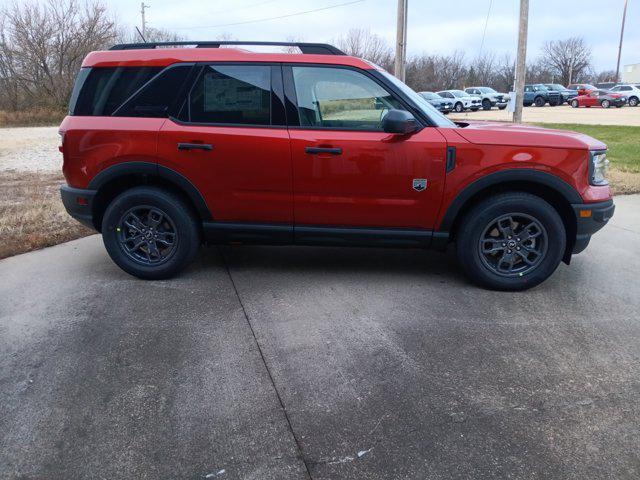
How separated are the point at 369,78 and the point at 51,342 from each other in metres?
3.07

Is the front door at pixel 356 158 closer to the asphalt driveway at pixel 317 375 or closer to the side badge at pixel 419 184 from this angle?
the side badge at pixel 419 184

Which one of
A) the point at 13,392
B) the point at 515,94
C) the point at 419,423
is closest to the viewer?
the point at 419,423

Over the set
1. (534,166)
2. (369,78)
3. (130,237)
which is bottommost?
(130,237)

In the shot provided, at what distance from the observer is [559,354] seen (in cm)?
353

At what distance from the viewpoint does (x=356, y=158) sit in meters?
4.40

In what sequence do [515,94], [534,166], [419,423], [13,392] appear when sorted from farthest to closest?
[515,94] → [534,166] → [13,392] → [419,423]

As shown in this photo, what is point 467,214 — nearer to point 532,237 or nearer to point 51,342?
point 532,237

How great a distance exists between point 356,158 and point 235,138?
1.00 meters

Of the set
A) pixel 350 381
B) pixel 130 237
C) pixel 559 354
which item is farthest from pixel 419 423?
pixel 130 237

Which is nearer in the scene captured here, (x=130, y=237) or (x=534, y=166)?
(x=534, y=166)

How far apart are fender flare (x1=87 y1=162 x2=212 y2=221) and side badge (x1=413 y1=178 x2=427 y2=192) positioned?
1746 mm

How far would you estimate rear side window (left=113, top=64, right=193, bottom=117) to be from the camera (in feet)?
15.2

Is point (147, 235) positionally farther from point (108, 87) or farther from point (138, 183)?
point (108, 87)

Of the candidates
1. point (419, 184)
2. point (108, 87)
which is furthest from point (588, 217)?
point (108, 87)
